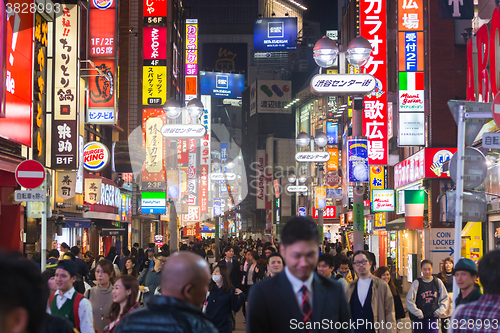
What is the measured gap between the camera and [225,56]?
9912 cm

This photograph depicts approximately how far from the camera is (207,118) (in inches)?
1919

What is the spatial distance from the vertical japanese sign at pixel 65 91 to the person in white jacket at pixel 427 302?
13.1 meters

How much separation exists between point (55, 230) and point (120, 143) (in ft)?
26.6

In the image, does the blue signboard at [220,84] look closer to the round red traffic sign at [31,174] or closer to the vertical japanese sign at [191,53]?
the vertical japanese sign at [191,53]

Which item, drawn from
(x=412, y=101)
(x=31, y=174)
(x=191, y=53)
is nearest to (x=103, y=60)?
(x=412, y=101)

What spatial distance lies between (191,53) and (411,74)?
23.7 metres

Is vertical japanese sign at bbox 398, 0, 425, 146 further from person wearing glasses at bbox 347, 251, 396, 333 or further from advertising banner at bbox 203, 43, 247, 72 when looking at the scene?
advertising banner at bbox 203, 43, 247, 72

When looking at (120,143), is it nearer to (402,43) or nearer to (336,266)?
(402,43)

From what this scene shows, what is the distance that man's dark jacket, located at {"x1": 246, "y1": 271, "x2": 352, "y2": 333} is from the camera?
3861 mm

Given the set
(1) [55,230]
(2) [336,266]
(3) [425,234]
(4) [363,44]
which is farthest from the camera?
(1) [55,230]

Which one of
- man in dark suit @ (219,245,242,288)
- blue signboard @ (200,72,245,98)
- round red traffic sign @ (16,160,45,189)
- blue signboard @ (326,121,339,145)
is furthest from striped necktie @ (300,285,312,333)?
blue signboard @ (200,72,245,98)

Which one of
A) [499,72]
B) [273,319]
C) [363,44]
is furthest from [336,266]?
[273,319]

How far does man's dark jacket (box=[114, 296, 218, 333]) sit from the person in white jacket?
713cm

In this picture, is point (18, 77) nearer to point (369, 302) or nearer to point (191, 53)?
point (369, 302)
